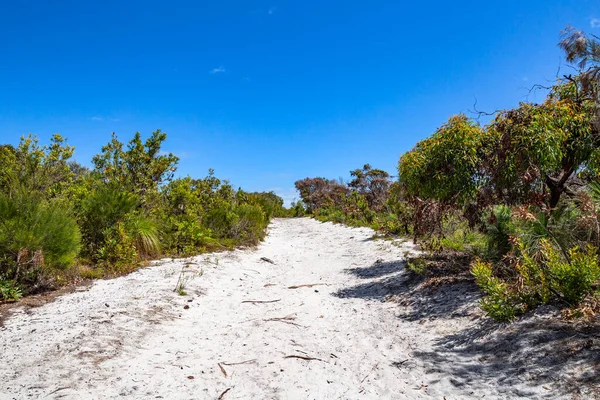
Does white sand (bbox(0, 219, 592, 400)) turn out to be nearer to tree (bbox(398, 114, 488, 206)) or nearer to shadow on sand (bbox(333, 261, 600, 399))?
shadow on sand (bbox(333, 261, 600, 399))

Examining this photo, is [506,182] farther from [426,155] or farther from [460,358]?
[460,358]

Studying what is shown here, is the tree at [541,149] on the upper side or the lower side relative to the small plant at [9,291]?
upper

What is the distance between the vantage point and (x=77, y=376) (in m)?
3.51

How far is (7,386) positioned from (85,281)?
4565 mm

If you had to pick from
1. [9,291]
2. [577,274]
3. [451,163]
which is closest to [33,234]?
[9,291]

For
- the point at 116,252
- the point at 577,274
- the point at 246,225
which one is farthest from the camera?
the point at 246,225

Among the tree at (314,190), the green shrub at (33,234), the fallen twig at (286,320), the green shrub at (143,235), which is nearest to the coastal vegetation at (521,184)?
the fallen twig at (286,320)

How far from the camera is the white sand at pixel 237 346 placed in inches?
137

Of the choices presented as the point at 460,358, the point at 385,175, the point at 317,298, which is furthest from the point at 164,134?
the point at 385,175

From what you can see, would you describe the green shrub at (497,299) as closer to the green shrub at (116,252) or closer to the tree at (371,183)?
the green shrub at (116,252)

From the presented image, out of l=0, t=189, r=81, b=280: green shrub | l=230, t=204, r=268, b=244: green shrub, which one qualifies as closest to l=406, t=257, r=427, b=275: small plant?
l=0, t=189, r=81, b=280: green shrub

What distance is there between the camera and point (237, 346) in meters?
4.72

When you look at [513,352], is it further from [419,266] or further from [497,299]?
[419,266]

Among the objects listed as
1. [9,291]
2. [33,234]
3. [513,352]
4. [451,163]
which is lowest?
[513,352]
